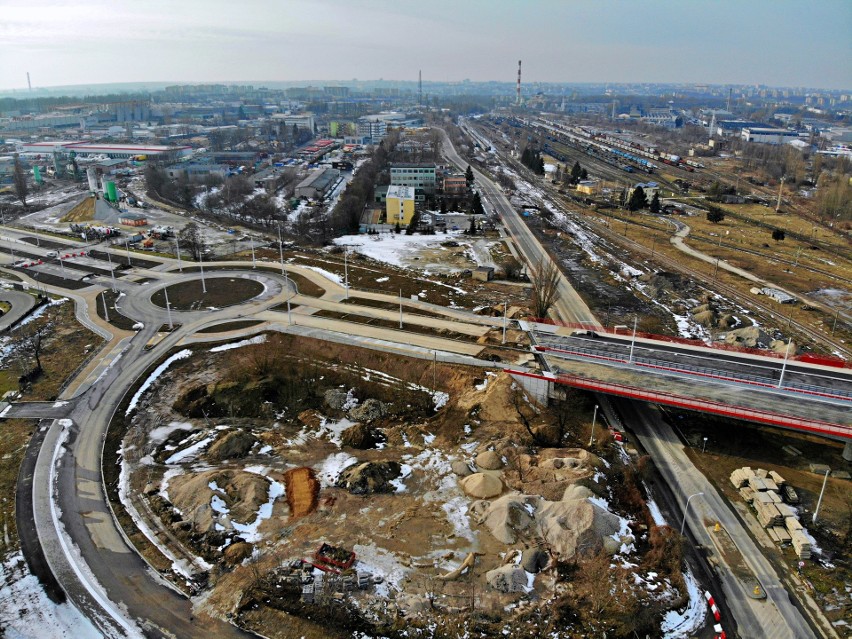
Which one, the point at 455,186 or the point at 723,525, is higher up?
the point at 455,186

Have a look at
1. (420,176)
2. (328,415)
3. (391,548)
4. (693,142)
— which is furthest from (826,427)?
(693,142)

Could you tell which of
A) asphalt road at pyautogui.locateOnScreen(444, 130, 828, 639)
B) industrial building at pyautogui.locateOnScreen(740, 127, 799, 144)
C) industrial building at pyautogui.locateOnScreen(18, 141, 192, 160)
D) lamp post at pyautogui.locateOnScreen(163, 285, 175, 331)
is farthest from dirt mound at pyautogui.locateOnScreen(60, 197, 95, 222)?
industrial building at pyautogui.locateOnScreen(740, 127, 799, 144)

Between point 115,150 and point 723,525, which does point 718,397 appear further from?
point 115,150

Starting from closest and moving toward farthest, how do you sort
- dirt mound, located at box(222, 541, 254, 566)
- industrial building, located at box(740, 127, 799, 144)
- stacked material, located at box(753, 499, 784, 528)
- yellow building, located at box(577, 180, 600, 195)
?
1. dirt mound, located at box(222, 541, 254, 566)
2. stacked material, located at box(753, 499, 784, 528)
3. yellow building, located at box(577, 180, 600, 195)
4. industrial building, located at box(740, 127, 799, 144)

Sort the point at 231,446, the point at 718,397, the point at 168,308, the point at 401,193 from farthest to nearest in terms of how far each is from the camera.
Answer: the point at 401,193
the point at 168,308
the point at 718,397
the point at 231,446

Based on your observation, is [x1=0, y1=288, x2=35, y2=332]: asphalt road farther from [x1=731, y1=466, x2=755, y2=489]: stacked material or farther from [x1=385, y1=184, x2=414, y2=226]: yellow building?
[x1=731, y1=466, x2=755, y2=489]: stacked material

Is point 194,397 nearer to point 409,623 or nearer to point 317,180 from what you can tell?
point 409,623

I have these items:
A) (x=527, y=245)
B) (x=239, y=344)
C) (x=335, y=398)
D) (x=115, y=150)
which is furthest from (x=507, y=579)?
(x=115, y=150)
